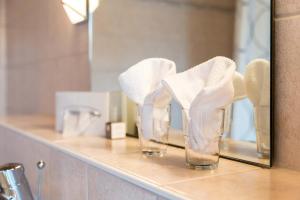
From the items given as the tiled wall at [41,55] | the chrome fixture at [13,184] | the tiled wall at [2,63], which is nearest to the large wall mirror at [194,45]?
the tiled wall at [41,55]

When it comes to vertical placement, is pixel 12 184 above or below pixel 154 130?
below

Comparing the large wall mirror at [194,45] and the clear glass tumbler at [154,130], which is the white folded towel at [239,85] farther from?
the clear glass tumbler at [154,130]

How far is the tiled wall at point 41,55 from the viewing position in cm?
137

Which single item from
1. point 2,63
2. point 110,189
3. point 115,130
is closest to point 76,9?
point 115,130

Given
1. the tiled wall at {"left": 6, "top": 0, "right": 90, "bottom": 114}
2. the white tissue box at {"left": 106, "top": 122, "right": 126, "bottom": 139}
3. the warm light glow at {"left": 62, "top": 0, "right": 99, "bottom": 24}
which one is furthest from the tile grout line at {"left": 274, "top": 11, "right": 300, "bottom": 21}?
the tiled wall at {"left": 6, "top": 0, "right": 90, "bottom": 114}

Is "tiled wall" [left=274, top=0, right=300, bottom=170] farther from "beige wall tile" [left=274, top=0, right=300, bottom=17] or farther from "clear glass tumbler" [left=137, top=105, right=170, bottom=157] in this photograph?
"clear glass tumbler" [left=137, top=105, right=170, bottom=157]

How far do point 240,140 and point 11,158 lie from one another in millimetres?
742

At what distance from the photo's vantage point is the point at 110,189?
2.02 ft

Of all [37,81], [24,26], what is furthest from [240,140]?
[24,26]

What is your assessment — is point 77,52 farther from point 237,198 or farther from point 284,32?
point 237,198

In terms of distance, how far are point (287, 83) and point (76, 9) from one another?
824 mm

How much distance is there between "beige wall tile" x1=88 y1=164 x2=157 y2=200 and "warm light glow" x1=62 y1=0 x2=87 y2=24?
0.67 m

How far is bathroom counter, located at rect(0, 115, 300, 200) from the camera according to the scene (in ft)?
1.64

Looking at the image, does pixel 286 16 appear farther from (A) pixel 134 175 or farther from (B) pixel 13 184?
(B) pixel 13 184
